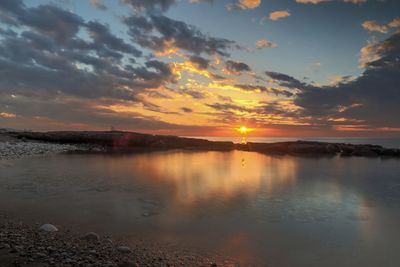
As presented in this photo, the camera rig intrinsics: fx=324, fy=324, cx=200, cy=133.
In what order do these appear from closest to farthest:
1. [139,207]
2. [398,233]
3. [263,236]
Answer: [263,236]
[398,233]
[139,207]

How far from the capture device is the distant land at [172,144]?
61.0m

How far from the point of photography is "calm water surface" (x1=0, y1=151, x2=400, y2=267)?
10.5 meters

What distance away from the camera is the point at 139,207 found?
15523 mm

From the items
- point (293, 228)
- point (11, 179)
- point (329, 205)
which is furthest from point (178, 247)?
point (11, 179)

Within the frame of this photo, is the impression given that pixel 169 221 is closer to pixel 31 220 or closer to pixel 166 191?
pixel 31 220

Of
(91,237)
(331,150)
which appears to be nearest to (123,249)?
(91,237)

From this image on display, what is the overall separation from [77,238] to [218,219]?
5749 millimetres

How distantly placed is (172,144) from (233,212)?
62111 mm

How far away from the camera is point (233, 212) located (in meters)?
15.0

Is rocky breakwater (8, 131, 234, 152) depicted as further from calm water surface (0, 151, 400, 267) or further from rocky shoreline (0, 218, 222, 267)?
rocky shoreline (0, 218, 222, 267)

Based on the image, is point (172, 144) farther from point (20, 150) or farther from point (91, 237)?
point (91, 237)

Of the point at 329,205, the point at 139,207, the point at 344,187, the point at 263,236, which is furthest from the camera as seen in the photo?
the point at 344,187

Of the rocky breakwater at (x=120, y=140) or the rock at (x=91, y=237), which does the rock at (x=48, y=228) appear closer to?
the rock at (x=91, y=237)

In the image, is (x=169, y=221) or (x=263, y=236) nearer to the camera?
(x=263, y=236)
